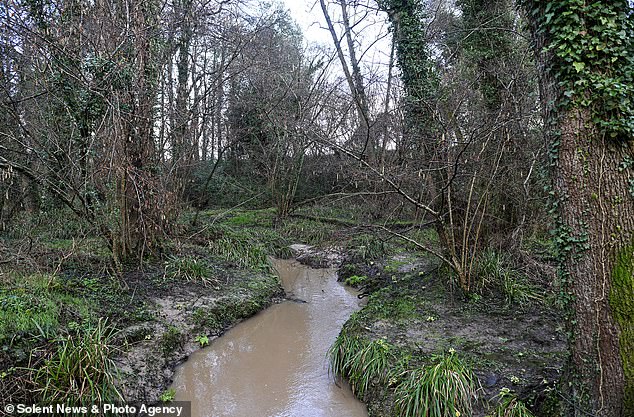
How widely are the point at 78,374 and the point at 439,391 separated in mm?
3063

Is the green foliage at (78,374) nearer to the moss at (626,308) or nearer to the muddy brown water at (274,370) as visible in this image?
the muddy brown water at (274,370)

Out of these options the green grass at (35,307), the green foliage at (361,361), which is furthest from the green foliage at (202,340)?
the green foliage at (361,361)

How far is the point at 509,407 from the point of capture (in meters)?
3.25

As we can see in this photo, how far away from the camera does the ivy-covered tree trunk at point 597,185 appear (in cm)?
269

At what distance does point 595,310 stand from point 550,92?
1534mm

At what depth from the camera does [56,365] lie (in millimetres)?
3516

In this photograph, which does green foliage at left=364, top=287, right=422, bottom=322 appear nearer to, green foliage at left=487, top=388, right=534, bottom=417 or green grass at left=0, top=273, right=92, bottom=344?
green foliage at left=487, top=388, right=534, bottom=417

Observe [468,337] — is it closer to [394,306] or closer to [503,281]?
[394,306]

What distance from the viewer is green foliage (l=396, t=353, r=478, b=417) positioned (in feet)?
11.0

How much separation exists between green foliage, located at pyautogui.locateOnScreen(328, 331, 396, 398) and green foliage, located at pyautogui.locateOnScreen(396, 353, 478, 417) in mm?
402

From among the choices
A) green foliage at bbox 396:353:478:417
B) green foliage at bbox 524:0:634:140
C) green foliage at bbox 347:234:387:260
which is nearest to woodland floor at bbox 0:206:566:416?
green foliage at bbox 396:353:478:417

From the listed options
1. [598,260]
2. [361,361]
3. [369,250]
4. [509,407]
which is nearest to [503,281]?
[361,361]

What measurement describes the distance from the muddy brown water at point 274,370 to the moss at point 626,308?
215 cm

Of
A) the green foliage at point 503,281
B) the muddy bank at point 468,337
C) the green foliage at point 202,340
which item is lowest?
the green foliage at point 202,340
